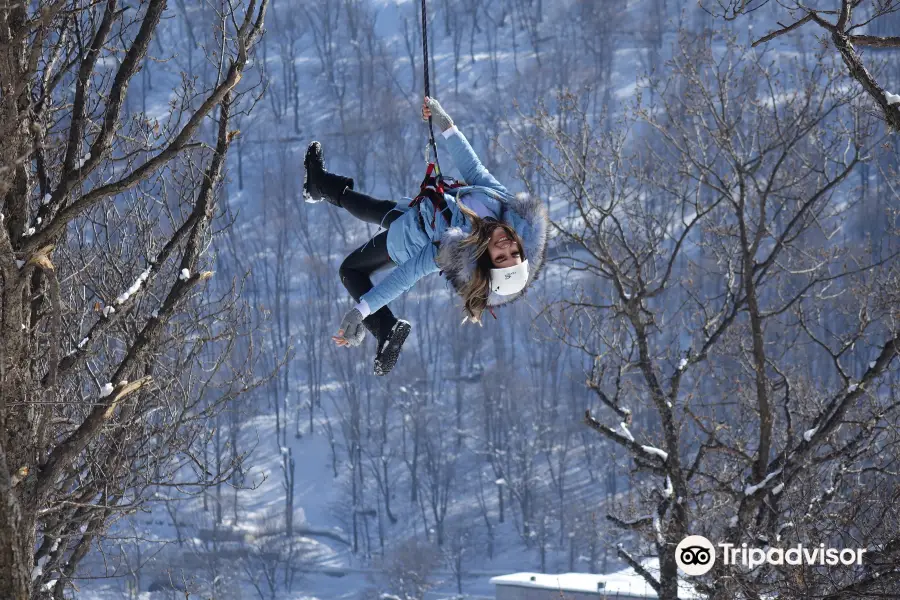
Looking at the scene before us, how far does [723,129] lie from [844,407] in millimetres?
3039

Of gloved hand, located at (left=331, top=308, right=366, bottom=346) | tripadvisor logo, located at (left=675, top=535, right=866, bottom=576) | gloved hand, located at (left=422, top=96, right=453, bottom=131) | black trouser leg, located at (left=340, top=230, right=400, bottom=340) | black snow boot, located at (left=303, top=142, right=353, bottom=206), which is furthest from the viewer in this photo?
tripadvisor logo, located at (left=675, top=535, right=866, bottom=576)

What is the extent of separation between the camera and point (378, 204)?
18.5ft

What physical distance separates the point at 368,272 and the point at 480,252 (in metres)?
0.92

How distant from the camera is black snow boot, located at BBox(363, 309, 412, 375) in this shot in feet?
18.1

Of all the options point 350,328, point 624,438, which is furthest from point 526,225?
point 624,438

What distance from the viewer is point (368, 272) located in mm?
5641

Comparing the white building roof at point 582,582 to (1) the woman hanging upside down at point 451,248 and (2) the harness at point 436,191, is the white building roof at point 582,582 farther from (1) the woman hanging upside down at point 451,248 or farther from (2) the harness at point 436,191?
(2) the harness at point 436,191

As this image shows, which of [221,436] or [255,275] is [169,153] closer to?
[221,436]

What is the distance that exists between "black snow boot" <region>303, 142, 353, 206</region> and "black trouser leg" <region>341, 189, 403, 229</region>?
0.26ft

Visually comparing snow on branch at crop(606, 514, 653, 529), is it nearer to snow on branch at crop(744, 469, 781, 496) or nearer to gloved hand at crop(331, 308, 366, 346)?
snow on branch at crop(744, 469, 781, 496)

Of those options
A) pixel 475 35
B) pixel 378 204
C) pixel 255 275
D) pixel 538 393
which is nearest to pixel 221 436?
pixel 255 275

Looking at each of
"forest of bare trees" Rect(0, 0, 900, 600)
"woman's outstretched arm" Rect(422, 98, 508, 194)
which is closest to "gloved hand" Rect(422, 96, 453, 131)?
"woman's outstretched arm" Rect(422, 98, 508, 194)

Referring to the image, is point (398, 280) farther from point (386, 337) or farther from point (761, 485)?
point (761, 485)

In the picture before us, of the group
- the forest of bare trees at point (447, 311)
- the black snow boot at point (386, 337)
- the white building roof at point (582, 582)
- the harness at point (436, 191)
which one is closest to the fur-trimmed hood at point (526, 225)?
the harness at point (436, 191)
